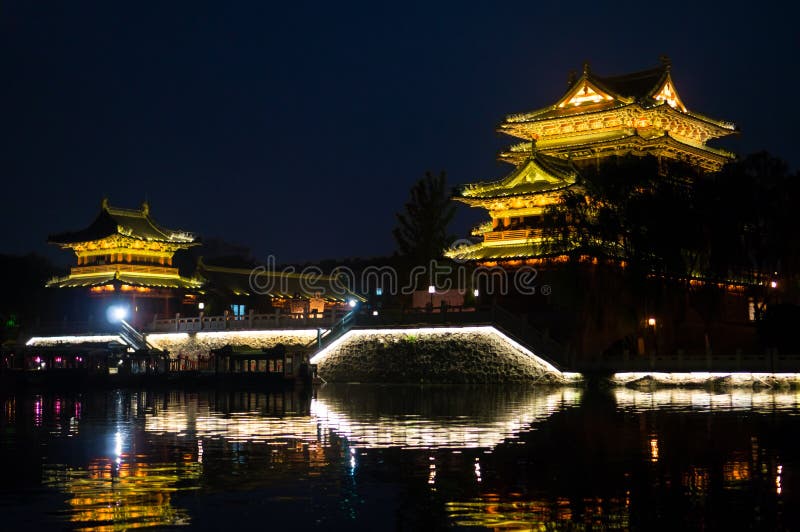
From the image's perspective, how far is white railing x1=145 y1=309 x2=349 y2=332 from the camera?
57.3 m

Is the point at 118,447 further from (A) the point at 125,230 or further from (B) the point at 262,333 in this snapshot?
(A) the point at 125,230

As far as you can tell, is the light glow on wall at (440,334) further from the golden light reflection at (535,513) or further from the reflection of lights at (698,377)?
the golden light reflection at (535,513)

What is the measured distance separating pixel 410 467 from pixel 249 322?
133 feet

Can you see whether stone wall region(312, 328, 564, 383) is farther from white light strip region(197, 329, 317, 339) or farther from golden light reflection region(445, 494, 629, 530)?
golden light reflection region(445, 494, 629, 530)

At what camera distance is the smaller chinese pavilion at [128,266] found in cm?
6981

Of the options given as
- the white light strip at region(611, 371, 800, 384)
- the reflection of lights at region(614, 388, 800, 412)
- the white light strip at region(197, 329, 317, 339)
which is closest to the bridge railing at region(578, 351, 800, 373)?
the white light strip at region(611, 371, 800, 384)

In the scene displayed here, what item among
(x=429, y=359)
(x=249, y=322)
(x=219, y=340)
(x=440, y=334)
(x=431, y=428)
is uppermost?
(x=249, y=322)

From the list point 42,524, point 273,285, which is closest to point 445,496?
point 42,524

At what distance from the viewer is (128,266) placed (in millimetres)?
70688

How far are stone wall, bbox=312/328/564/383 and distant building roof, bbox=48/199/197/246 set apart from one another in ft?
69.9

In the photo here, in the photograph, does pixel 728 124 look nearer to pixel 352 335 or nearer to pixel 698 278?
pixel 698 278

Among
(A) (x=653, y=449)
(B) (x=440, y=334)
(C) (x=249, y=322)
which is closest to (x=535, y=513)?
(A) (x=653, y=449)

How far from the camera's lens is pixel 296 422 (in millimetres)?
30641

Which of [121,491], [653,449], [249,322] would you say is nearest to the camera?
[121,491]
